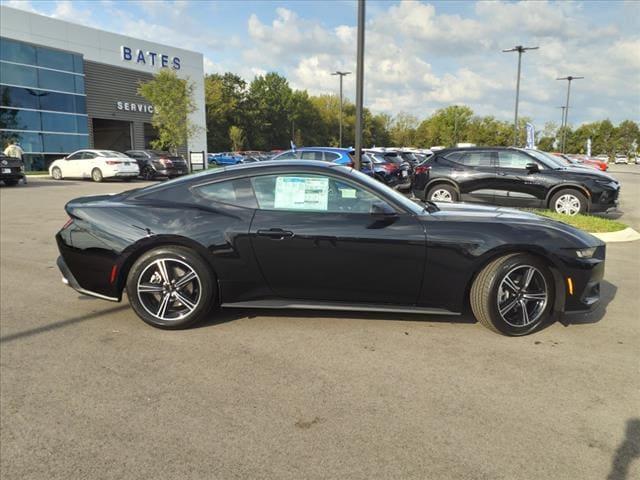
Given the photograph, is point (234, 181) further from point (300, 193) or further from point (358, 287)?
point (358, 287)

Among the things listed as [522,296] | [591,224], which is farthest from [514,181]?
[522,296]

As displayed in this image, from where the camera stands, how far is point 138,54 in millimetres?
38469

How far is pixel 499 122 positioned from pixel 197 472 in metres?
97.2

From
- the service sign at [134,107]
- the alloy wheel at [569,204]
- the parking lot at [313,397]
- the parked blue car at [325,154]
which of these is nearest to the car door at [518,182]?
the alloy wheel at [569,204]

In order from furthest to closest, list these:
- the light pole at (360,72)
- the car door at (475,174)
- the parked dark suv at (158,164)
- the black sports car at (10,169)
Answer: the parked dark suv at (158,164) → the black sports car at (10,169) → the car door at (475,174) → the light pole at (360,72)

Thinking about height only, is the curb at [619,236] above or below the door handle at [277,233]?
below

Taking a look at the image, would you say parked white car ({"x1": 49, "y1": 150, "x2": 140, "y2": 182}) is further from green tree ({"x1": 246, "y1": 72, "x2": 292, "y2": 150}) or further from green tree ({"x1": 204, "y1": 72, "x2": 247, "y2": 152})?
green tree ({"x1": 246, "y1": 72, "x2": 292, "y2": 150})

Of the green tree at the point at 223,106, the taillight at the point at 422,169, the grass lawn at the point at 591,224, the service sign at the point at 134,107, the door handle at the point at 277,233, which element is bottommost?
the grass lawn at the point at 591,224

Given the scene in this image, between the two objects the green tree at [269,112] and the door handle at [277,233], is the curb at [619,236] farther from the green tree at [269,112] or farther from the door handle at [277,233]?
the green tree at [269,112]

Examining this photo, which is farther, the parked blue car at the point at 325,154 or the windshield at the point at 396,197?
the parked blue car at the point at 325,154

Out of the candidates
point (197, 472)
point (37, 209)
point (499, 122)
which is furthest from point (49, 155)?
point (499, 122)

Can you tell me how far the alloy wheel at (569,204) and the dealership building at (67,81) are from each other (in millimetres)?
30012

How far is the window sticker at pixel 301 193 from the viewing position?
13.6 feet

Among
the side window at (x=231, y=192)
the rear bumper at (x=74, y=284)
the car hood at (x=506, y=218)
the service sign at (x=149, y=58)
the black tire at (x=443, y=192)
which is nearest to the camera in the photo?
the car hood at (x=506, y=218)
